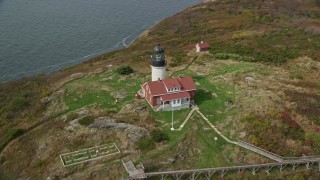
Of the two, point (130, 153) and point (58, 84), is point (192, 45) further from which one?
point (130, 153)

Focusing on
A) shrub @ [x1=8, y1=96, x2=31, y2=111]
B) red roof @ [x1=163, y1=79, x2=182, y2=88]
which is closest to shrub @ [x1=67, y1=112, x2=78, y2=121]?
shrub @ [x1=8, y1=96, x2=31, y2=111]

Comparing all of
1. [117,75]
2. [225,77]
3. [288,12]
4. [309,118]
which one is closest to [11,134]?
[117,75]

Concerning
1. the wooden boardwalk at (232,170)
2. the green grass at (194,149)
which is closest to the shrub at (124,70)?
the green grass at (194,149)

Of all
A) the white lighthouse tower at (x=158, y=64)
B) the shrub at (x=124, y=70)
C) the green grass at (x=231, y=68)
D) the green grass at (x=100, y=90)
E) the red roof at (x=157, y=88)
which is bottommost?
the green grass at (x=231, y=68)

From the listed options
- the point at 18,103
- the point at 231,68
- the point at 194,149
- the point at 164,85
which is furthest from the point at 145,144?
the point at 231,68

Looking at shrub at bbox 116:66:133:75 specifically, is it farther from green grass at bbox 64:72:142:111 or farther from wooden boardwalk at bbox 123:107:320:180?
wooden boardwalk at bbox 123:107:320:180

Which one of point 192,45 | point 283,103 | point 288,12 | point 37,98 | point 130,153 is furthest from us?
point 288,12

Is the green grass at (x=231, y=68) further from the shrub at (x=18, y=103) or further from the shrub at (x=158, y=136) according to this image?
the shrub at (x=18, y=103)
